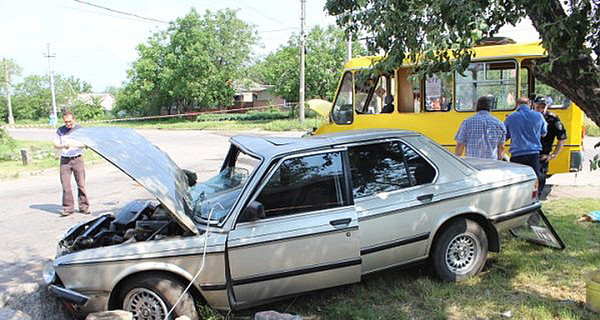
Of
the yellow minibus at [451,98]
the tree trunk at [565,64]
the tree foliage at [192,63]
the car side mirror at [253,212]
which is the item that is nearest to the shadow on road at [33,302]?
the car side mirror at [253,212]

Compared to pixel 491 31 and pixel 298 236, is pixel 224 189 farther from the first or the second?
pixel 491 31

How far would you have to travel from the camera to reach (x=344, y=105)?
908 cm

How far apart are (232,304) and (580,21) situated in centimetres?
323

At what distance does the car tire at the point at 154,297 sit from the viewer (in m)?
3.64

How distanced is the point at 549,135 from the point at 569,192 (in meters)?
→ 2.40

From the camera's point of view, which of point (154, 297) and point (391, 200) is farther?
point (391, 200)

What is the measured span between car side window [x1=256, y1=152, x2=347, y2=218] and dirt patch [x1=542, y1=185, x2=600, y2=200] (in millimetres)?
5848

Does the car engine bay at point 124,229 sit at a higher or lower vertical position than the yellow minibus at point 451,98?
lower

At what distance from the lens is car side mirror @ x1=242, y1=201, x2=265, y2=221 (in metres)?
3.69

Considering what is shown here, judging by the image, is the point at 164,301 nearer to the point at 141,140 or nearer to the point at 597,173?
the point at 141,140

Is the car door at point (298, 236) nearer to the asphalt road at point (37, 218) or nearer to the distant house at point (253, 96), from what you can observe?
the asphalt road at point (37, 218)

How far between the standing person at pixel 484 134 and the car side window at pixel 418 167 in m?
1.88

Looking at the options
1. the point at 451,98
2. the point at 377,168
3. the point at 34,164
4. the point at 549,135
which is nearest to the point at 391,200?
the point at 377,168

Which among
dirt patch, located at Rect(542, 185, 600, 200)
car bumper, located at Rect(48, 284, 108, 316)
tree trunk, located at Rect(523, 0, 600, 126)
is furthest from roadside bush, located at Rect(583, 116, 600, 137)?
car bumper, located at Rect(48, 284, 108, 316)
